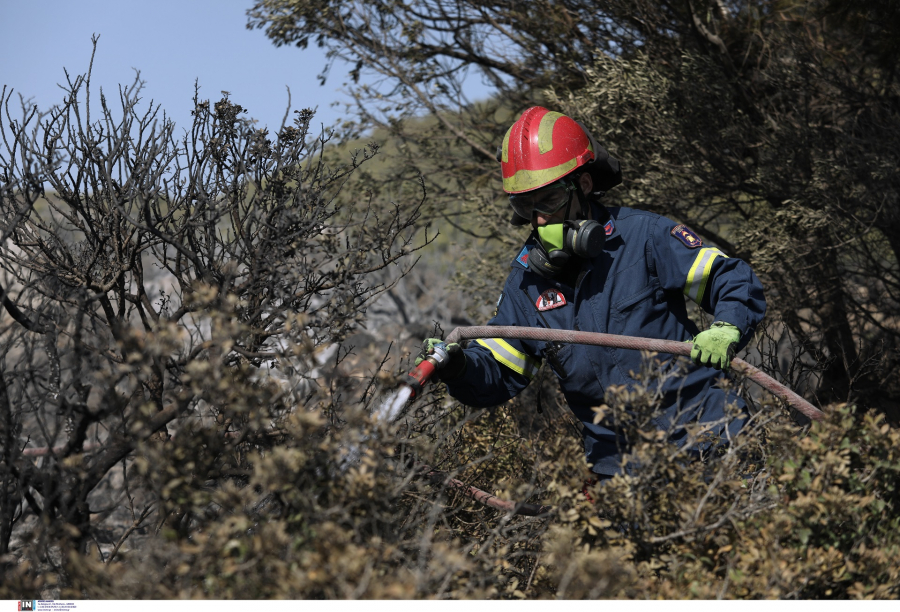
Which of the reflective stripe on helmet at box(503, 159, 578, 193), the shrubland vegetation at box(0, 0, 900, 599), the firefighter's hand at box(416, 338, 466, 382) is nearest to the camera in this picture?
the shrubland vegetation at box(0, 0, 900, 599)

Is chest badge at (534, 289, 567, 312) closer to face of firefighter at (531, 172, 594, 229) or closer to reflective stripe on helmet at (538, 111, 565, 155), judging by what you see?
face of firefighter at (531, 172, 594, 229)

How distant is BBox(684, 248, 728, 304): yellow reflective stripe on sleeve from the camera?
3.05m

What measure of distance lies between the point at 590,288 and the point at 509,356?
514mm

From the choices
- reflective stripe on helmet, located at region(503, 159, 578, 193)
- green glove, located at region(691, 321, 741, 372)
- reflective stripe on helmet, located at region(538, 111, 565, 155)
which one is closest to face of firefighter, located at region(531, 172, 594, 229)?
reflective stripe on helmet, located at region(503, 159, 578, 193)

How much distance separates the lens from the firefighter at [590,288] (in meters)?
3.08

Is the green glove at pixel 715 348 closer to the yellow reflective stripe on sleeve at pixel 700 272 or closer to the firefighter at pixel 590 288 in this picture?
the firefighter at pixel 590 288

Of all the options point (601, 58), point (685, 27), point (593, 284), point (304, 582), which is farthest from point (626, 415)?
point (685, 27)

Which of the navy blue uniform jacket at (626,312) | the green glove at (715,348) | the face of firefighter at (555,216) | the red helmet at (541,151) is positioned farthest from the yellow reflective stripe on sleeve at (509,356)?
the green glove at (715,348)

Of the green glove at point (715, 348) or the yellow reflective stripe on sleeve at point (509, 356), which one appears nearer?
→ the green glove at point (715, 348)

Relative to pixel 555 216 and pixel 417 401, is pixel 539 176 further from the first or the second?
pixel 417 401

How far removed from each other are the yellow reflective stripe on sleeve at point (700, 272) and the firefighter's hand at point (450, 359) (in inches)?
41.3

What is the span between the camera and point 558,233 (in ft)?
10.4

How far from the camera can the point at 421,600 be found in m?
1.93

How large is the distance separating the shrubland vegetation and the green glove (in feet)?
0.75
